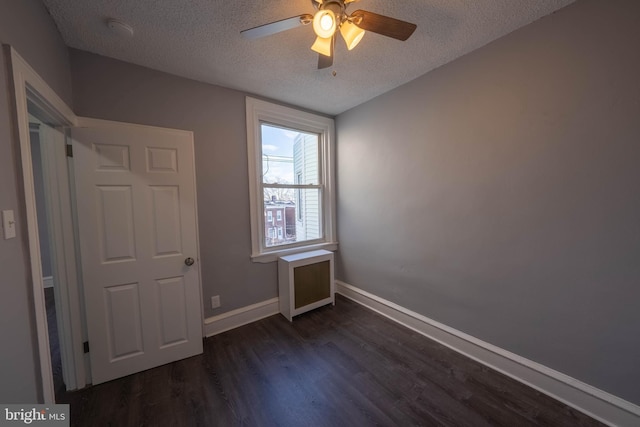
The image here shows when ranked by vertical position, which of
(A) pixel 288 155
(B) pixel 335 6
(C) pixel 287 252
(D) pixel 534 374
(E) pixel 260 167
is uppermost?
(B) pixel 335 6

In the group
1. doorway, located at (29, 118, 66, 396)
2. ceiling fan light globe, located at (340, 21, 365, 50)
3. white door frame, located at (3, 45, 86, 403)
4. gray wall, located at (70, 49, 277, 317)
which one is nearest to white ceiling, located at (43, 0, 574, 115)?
gray wall, located at (70, 49, 277, 317)

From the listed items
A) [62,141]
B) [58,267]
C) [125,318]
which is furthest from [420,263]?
[62,141]

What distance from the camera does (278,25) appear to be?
1234 mm

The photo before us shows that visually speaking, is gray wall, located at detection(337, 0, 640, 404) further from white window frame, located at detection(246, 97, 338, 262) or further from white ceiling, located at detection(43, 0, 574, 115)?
white window frame, located at detection(246, 97, 338, 262)

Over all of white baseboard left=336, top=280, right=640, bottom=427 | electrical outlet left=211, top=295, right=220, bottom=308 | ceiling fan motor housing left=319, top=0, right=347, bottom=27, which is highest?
ceiling fan motor housing left=319, top=0, right=347, bottom=27

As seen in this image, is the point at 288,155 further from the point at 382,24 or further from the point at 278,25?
the point at 382,24

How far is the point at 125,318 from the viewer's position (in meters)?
1.77

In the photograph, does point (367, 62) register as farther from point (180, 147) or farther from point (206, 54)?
point (180, 147)

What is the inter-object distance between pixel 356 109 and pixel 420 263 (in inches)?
76.6

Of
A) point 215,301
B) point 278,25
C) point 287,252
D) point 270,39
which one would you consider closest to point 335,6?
point 278,25

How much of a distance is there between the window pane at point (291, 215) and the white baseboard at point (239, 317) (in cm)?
69

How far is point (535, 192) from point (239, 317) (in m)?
2.79

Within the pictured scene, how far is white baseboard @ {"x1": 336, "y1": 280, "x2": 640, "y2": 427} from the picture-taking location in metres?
1.33

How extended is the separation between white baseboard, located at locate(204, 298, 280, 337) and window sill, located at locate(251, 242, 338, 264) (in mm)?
489
